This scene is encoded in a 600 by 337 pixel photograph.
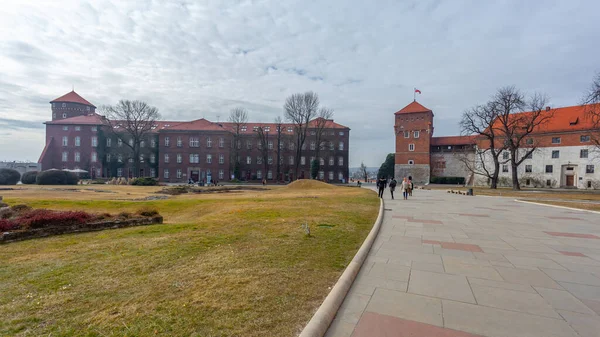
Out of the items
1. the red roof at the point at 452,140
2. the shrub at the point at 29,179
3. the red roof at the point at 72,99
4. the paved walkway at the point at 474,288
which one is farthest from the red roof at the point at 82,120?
the paved walkway at the point at 474,288

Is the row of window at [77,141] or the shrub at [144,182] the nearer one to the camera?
the shrub at [144,182]

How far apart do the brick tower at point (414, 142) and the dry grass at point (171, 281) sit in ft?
211

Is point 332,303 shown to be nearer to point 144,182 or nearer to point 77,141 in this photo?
point 144,182

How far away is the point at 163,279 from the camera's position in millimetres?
4844

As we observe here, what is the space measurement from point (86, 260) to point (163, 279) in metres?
2.36

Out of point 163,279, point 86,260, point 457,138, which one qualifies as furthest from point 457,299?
point 457,138

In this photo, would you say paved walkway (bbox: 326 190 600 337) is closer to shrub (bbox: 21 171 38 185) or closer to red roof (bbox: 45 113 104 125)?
shrub (bbox: 21 171 38 185)

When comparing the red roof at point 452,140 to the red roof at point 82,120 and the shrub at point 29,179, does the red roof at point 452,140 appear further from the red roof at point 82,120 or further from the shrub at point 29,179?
the red roof at point 82,120

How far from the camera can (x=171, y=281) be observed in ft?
15.6

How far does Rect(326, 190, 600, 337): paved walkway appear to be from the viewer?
365 centimetres

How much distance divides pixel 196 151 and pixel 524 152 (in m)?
67.7

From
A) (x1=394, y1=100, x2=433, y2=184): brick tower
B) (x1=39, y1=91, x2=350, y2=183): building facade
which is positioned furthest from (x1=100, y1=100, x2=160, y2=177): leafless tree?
(x1=394, y1=100, x2=433, y2=184): brick tower

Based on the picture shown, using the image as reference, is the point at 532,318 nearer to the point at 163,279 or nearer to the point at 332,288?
the point at 332,288

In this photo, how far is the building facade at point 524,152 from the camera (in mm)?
51969
